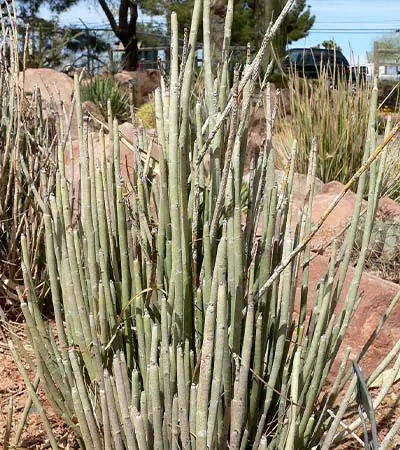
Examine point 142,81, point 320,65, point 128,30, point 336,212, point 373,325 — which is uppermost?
point 128,30

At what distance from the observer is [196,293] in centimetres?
144

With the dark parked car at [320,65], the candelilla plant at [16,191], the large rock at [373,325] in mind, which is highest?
the dark parked car at [320,65]

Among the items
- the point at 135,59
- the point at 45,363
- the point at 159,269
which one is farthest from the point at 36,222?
the point at 135,59

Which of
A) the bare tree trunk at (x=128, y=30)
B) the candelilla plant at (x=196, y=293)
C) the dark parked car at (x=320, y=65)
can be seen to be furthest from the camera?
the bare tree trunk at (x=128, y=30)

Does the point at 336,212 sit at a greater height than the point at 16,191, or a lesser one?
lesser

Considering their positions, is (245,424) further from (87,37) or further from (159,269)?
(87,37)

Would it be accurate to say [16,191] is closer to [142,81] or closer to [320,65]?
[320,65]

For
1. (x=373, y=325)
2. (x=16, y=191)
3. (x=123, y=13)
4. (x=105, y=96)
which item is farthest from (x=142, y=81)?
(x=373, y=325)

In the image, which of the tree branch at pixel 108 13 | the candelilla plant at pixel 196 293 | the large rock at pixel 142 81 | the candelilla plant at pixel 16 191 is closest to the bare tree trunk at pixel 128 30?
the tree branch at pixel 108 13

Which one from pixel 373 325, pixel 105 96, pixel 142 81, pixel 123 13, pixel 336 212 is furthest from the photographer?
pixel 123 13

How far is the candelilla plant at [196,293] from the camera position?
133 cm

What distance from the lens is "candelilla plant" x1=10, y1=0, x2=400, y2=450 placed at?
1.33 meters

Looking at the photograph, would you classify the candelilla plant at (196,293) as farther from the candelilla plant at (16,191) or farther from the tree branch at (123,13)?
the tree branch at (123,13)

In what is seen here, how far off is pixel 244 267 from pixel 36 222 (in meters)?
1.40
